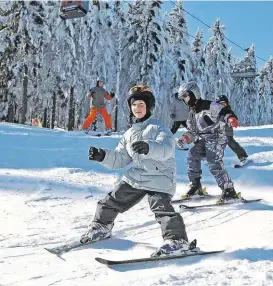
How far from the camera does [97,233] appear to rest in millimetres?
3791

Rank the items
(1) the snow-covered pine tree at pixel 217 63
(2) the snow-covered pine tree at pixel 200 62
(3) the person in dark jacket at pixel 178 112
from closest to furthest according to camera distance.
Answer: (3) the person in dark jacket at pixel 178 112 < (2) the snow-covered pine tree at pixel 200 62 < (1) the snow-covered pine tree at pixel 217 63

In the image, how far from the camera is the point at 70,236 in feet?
13.4

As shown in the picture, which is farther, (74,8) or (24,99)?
(24,99)

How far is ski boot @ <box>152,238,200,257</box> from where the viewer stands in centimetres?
326

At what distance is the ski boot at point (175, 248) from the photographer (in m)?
3.26

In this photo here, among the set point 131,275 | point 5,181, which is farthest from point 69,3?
point 131,275

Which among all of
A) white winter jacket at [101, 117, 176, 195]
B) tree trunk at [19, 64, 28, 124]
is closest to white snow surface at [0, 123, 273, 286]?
white winter jacket at [101, 117, 176, 195]

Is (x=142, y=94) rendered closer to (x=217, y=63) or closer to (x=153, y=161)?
(x=153, y=161)

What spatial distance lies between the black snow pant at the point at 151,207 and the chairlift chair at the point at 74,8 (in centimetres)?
1623

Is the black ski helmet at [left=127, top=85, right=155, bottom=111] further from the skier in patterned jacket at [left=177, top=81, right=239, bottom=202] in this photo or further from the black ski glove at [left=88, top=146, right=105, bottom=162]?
the skier in patterned jacket at [left=177, top=81, right=239, bottom=202]

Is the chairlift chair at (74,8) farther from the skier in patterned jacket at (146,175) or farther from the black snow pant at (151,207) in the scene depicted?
the black snow pant at (151,207)

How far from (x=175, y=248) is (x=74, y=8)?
17016mm

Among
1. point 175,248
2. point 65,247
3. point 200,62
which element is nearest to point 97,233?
point 65,247

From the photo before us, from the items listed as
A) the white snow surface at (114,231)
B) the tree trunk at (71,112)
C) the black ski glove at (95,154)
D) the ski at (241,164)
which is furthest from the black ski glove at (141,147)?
the tree trunk at (71,112)
